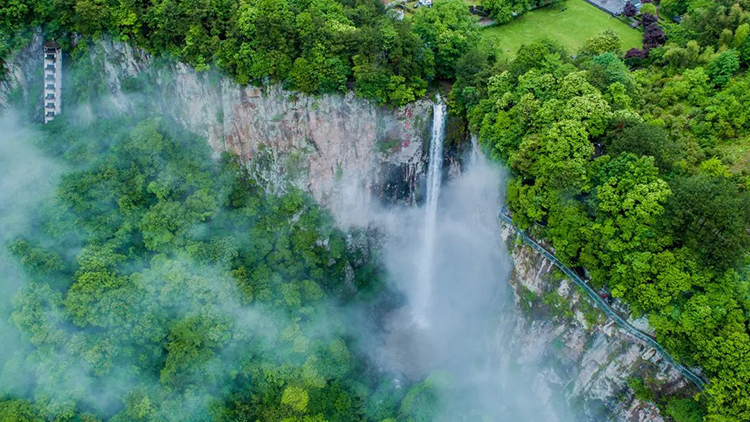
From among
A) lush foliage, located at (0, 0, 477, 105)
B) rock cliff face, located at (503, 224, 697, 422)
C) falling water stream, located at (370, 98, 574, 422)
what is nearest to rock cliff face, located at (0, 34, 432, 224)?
lush foliage, located at (0, 0, 477, 105)

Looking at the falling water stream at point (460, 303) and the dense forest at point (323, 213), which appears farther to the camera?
the falling water stream at point (460, 303)

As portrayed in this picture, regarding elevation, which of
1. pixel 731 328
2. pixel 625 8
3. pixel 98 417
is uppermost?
pixel 625 8

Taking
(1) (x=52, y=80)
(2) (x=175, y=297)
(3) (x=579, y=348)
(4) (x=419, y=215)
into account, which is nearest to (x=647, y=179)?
(3) (x=579, y=348)

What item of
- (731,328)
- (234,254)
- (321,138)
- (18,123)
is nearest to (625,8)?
(321,138)

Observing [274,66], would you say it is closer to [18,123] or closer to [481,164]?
[481,164]

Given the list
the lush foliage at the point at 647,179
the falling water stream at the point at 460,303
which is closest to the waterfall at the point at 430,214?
the falling water stream at the point at 460,303

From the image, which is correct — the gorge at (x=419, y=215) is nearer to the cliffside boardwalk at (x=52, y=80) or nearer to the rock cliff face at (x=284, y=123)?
the rock cliff face at (x=284, y=123)
